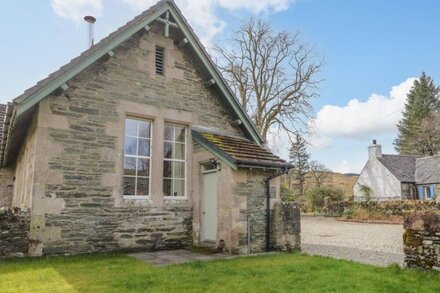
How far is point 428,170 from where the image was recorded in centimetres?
3447

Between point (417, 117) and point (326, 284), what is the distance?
52.8m

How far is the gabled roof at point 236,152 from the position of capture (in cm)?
947

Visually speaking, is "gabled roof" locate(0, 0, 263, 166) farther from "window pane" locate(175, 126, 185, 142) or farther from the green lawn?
the green lawn

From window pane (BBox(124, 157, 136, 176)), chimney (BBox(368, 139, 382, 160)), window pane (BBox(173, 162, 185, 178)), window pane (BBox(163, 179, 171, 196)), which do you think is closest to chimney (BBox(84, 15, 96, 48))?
window pane (BBox(124, 157, 136, 176))

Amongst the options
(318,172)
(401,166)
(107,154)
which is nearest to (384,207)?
(401,166)

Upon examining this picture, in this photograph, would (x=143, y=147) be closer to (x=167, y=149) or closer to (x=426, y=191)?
(x=167, y=149)

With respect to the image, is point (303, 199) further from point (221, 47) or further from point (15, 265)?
point (15, 265)

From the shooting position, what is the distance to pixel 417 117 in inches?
1994

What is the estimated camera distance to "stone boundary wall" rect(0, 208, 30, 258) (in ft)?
25.9

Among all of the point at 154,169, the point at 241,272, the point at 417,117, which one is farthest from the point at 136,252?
the point at 417,117

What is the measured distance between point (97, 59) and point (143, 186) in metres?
3.84

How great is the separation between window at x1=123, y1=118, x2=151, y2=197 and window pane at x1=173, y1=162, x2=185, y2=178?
3.21 ft

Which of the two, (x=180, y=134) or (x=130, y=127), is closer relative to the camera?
(x=130, y=127)

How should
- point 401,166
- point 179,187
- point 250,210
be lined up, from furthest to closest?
point 401,166, point 179,187, point 250,210
